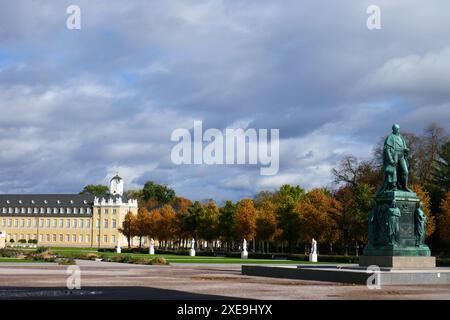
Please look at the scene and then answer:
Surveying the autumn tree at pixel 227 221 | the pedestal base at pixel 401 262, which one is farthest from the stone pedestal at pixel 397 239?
the autumn tree at pixel 227 221

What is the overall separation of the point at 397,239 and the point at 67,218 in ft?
489

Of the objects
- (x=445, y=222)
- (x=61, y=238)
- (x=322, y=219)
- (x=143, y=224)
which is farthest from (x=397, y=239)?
(x=61, y=238)

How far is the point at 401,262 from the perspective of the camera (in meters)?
28.7

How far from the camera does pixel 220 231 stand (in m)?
97.8

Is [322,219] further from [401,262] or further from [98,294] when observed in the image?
[98,294]

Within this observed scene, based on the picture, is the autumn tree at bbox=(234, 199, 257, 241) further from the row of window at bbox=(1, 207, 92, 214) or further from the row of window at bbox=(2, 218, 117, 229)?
the row of window at bbox=(1, 207, 92, 214)

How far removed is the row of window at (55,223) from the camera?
170 meters

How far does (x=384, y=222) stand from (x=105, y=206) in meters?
145

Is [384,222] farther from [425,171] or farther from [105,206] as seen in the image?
[105,206]

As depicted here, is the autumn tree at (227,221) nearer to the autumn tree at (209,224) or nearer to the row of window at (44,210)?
the autumn tree at (209,224)

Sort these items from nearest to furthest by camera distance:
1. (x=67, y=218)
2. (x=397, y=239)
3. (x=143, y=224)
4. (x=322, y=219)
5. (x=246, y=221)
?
1. (x=397, y=239)
2. (x=322, y=219)
3. (x=246, y=221)
4. (x=143, y=224)
5. (x=67, y=218)

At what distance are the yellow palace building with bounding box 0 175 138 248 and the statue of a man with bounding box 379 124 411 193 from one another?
142 metres

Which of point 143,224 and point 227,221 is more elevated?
point 227,221
